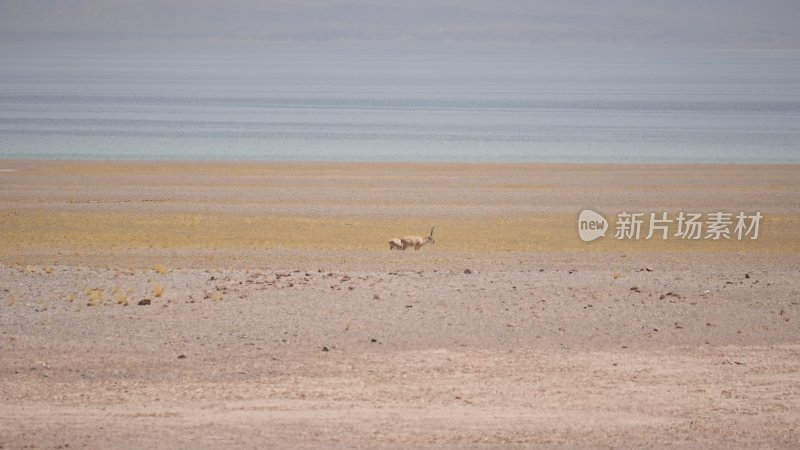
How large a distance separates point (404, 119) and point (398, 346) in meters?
67.5

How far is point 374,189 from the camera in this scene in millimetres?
36344

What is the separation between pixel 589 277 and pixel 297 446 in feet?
26.1

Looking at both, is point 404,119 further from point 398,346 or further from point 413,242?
point 398,346

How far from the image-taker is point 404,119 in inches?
3167

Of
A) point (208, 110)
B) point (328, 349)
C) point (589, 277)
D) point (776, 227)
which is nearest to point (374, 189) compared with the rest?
point (776, 227)

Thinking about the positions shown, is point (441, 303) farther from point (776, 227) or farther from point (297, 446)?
point (776, 227)

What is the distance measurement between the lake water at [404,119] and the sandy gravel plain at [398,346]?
90.1 ft

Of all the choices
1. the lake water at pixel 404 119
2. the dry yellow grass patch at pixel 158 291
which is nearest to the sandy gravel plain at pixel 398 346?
the dry yellow grass patch at pixel 158 291

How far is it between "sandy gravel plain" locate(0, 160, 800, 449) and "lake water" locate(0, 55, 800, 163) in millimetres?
27449

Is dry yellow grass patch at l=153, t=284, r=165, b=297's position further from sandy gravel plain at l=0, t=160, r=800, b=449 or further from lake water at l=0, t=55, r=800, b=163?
lake water at l=0, t=55, r=800, b=163

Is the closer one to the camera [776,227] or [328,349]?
[328,349]

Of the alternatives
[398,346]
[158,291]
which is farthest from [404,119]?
[398,346]

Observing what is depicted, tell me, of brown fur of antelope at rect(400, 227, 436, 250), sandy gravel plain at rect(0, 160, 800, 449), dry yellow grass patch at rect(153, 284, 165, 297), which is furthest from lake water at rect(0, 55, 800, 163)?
dry yellow grass patch at rect(153, 284, 165, 297)

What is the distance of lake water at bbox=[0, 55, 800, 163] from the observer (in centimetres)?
5334
